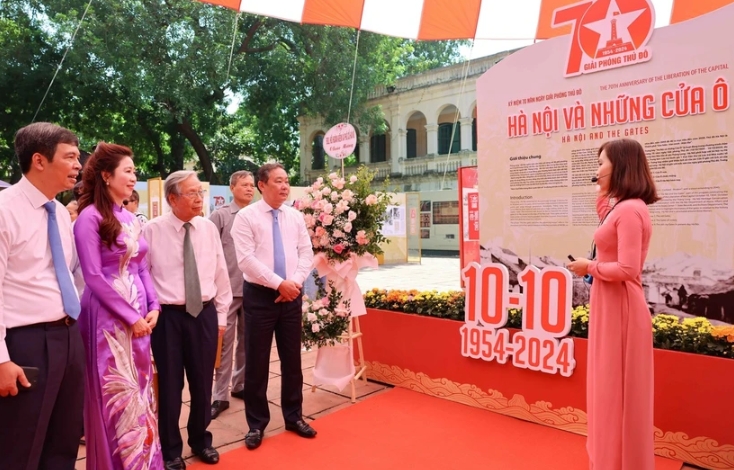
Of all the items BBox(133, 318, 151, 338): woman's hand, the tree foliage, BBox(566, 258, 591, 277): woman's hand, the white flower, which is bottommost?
BBox(133, 318, 151, 338): woman's hand

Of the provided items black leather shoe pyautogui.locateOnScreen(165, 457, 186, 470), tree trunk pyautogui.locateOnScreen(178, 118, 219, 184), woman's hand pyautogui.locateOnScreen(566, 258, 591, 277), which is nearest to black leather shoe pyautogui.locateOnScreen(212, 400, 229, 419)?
black leather shoe pyautogui.locateOnScreen(165, 457, 186, 470)

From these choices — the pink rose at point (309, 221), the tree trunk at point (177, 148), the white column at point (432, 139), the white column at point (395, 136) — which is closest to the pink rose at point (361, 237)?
the pink rose at point (309, 221)

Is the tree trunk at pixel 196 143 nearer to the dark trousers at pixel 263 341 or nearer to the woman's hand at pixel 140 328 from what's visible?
the dark trousers at pixel 263 341

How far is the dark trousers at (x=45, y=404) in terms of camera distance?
5.98ft

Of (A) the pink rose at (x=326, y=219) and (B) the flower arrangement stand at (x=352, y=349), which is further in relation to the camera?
(B) the flower arrangement stand at (x=352, y=349)

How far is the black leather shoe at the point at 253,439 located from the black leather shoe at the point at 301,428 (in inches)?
8.5

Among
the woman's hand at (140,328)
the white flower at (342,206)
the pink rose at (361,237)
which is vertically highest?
the white flower at (342,206)

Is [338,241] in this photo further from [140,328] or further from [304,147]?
[304,147]

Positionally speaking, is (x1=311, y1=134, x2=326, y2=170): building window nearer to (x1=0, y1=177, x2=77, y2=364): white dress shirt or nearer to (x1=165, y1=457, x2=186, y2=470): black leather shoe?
(x1=165, y1=457, x2=186, y2=470): black leather shoe

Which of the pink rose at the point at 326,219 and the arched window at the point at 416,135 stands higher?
the arched window at the point at 416,135

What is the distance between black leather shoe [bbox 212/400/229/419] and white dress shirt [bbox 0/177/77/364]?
1871 millimetres

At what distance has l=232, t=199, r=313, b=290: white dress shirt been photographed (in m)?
3.04

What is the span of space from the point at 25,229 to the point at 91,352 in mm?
657

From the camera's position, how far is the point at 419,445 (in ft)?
10.2
